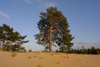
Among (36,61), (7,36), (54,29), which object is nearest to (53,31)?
(54,29)

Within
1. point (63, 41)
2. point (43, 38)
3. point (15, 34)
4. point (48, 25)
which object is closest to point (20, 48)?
point (15, 34)

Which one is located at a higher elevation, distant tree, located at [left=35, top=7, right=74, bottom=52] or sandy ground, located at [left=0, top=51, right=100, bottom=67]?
distant tree, located at [left=35, top=7, right=74, bottom=52]

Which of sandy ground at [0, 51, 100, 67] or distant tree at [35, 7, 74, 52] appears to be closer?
sandy ground at [0, 51, 100, 67]

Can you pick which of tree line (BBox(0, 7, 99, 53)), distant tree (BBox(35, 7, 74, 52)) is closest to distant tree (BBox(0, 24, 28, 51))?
tree line (BBox(0, 7, 99, 53))

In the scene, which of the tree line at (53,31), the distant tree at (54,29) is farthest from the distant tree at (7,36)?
the distant tree at (54,29)

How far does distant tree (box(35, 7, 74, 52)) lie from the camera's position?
75.7ft

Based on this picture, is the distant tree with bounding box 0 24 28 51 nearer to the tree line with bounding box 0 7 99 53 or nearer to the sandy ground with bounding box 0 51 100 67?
the tree line with bounding box 0 7 99 53

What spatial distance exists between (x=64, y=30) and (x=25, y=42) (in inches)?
504

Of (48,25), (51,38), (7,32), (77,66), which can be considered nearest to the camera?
(77,66)

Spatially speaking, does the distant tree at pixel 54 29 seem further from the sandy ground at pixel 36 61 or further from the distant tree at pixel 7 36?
the sandy ground at pixel 36 61

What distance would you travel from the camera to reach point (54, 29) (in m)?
25.1

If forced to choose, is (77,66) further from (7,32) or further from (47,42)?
(7,32)

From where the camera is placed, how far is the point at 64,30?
2395 cm

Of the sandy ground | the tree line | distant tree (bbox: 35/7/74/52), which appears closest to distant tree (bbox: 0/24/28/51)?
the tree line
